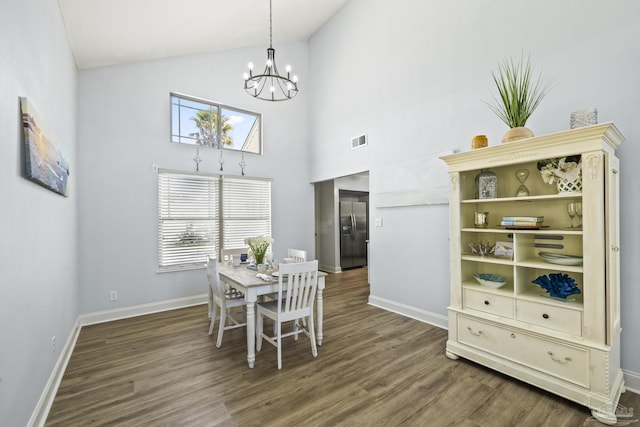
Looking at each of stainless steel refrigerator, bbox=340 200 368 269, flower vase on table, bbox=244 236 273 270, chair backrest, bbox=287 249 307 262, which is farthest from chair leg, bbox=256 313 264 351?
stainless steel refrigerator, bbox=340 200 368 269

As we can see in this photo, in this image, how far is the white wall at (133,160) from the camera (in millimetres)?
3818

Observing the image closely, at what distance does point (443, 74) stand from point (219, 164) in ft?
Answer: 11.7

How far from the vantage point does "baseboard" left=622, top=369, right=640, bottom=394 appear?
2180 millimetres

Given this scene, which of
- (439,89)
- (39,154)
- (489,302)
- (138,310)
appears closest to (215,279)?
(39,154)

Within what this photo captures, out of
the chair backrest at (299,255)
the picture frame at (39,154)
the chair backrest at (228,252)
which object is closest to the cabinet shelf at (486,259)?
the chair backrest at (299,255)

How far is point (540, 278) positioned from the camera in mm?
2367

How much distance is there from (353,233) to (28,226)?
6.06 m

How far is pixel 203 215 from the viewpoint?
4.71m

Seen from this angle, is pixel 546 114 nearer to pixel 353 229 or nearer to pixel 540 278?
pixel 540 278

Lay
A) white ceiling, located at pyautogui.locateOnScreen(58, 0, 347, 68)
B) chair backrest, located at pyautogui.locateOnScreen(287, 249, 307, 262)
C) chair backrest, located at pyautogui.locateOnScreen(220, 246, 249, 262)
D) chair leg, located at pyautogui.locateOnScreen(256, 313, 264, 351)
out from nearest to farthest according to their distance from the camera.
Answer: white ceiling, located at pyautogui.locateOnScreen(58, 0, 347, 68)
chair leg, located at pyautogui.locateOnScreen(256, 313, 264, 351)
chair backrest, located at pyautogui.locateOnScreen(287, 249, 307, 262)
chair backrest, located at pyautogui.locateOnScreen(220, 246, 249, 262)

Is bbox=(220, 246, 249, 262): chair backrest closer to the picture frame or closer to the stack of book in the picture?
the picture frame

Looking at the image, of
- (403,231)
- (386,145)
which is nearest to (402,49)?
(386,145)

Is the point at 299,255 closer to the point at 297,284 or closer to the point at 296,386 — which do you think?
the point at 297,284

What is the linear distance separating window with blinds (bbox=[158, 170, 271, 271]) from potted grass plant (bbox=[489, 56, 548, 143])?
3.80 metres
